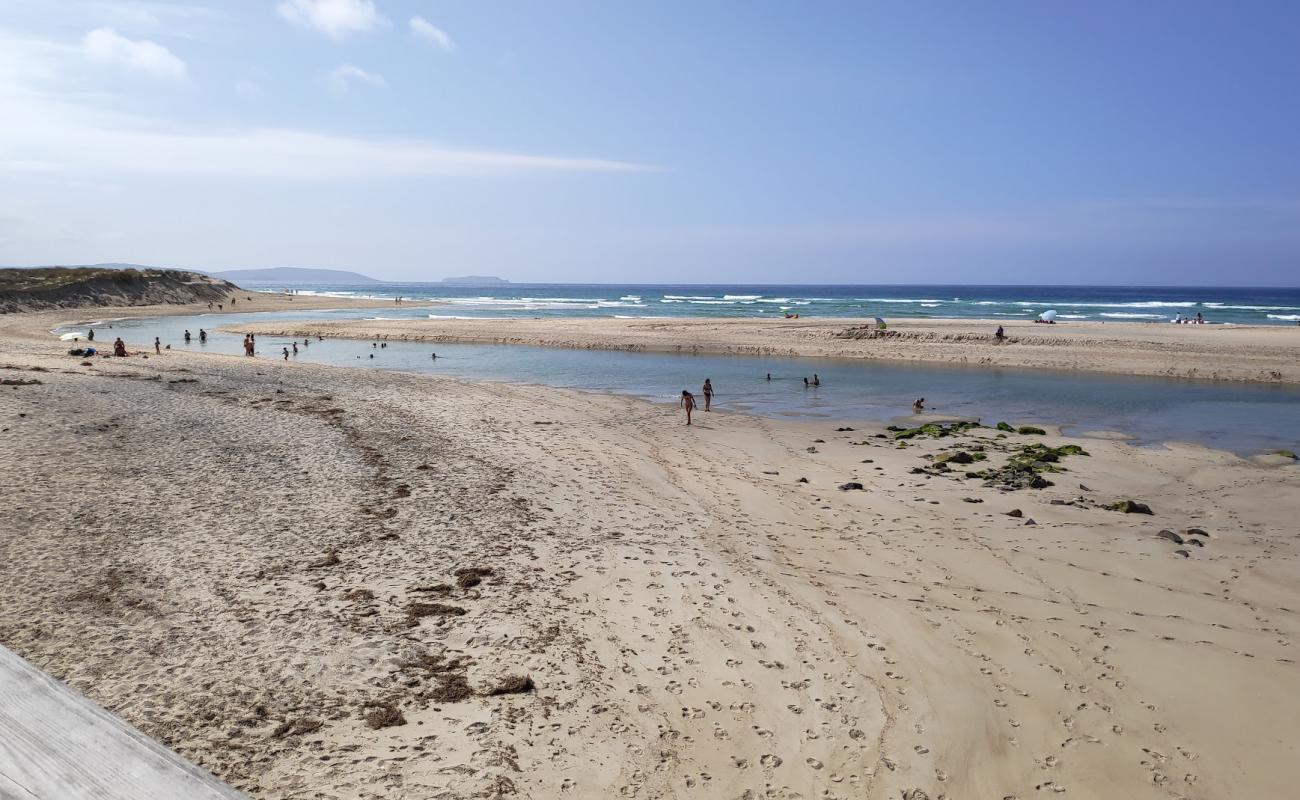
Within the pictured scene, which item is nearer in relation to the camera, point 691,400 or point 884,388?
point 691,400

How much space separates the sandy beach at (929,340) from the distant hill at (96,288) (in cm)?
2063

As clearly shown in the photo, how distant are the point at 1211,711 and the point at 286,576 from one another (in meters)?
9.14

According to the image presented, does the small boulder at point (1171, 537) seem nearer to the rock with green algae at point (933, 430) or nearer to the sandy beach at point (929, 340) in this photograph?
the rock with green algae at point (933, 430)

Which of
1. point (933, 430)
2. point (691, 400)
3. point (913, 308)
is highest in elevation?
point (913, 308)

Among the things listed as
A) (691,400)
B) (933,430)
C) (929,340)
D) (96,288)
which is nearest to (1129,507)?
(933,430)

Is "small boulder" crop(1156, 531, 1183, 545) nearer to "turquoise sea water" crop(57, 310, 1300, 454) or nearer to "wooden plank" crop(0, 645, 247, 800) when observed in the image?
"turquoise sea water" crop(57, 310, 1300, 454)

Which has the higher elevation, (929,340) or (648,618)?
(929,340)

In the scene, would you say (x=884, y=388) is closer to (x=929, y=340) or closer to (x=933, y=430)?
(x=933, y=430)

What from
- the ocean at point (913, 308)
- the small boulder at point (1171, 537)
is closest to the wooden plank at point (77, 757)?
the small boulder at point (1171, 537)

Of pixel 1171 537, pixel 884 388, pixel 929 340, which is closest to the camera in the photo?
pixel 1171 537

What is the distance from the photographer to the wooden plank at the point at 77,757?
146 cm

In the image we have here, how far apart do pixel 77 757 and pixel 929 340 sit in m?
47.7

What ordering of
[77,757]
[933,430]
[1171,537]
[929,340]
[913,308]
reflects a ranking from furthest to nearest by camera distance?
[913,308] → [929,340] → [933,430] → [1171,537] → [77,757]

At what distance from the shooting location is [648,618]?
26.3 feet
